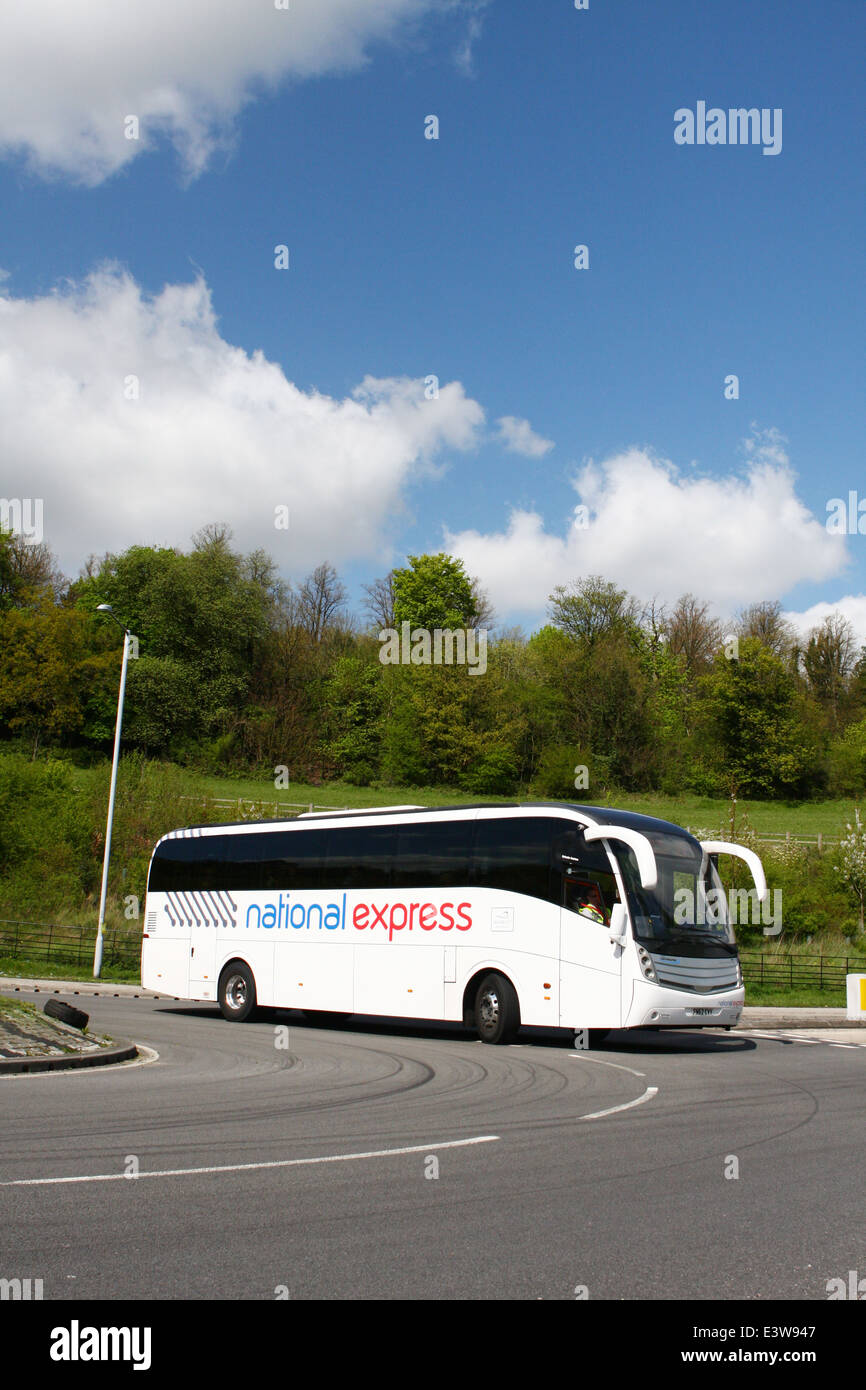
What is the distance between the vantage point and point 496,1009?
17.8 meters

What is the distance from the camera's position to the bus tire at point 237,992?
21975mm

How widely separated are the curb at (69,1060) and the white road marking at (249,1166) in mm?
5525

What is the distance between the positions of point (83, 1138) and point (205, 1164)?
145 cm

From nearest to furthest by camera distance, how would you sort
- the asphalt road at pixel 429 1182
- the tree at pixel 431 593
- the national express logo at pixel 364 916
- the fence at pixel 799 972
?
1. the asphalt road at pixel 429 1182
2. the national express logo at pixel 364 916
3. the fence at pixel 799 972
4. the tree at pixel 431 593

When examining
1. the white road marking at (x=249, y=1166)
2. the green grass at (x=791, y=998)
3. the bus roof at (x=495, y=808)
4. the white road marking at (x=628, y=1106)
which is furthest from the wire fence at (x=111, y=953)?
the white road marking at (x=249, y=1166)

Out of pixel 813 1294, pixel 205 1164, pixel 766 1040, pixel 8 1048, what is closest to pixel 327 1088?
pixel 8 1048

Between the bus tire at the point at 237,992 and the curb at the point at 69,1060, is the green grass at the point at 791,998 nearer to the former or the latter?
the bus tire at the point at 237,992

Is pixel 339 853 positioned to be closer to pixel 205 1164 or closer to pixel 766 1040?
pixel 766 1040

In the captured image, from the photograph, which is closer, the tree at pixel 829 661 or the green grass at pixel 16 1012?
the green grass at pixel 16 1012

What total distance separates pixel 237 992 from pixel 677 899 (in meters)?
9.33

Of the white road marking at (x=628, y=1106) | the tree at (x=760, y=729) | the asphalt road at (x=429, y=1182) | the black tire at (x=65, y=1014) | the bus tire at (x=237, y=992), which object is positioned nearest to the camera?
the asphalt road at (x=429, y=1182)

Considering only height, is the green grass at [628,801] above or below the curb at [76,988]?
above

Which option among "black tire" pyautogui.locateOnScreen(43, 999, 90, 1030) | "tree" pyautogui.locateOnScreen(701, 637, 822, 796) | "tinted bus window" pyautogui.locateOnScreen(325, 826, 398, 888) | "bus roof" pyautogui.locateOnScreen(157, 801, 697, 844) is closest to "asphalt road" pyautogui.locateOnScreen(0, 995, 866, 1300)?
"black tire" pyautogui.locateOnScreen(43, 999, 90, 1030)
